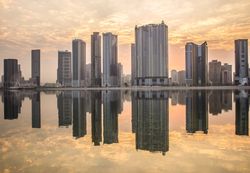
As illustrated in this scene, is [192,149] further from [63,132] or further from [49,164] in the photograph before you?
[63,132]

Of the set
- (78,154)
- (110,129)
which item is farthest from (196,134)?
(78,154)

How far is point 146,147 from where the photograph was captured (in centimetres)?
2544

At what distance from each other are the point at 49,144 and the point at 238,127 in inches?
844

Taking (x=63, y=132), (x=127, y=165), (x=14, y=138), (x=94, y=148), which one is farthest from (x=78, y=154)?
(x=63, y=132)

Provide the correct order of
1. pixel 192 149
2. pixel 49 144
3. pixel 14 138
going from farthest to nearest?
1. pixel 14 138
2. pixel 49 144
3. pixel 192 149

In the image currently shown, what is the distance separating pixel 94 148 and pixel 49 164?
636 centimetres

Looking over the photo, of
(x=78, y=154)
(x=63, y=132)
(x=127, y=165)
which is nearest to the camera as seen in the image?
(x=127, y=165)

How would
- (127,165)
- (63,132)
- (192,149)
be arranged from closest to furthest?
(127,165) < (192,149) < (63,132)

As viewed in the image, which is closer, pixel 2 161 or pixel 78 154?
pixel 2 161

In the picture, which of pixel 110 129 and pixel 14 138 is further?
pixel 110 129

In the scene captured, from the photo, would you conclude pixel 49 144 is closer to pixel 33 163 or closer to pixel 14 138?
pixel 14 138

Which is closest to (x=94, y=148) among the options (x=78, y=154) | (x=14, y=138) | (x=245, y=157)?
(x=78, y=154)

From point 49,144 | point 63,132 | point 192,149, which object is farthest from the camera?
point 63,132

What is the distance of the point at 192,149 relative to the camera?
79.8 feet
